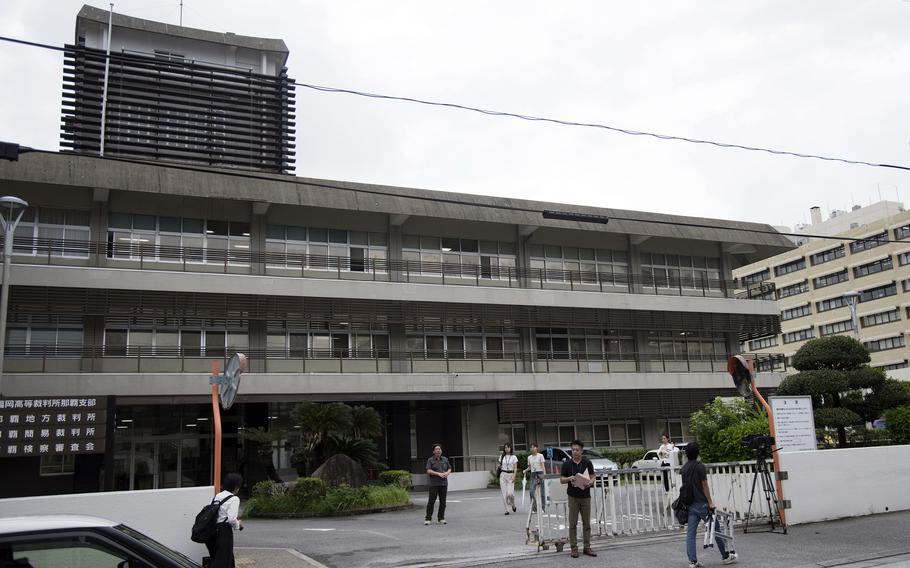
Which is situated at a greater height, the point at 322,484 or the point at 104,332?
the point at 104,332

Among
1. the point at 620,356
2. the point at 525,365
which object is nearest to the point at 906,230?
the point at 620,356

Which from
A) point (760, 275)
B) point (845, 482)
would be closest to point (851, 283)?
point (760, 275)

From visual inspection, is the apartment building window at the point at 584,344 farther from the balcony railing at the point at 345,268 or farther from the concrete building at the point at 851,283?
the concrete building at the point at 851,283

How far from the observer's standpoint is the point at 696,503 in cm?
1029

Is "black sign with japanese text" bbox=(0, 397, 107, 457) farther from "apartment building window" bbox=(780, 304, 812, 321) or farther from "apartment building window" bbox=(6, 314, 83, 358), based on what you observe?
"apartment building window" bbox=(780, 304, 812, 321)

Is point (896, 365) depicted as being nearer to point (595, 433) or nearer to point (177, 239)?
point (595, 433)

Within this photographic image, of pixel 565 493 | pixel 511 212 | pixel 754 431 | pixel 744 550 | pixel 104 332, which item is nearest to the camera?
pixel 744 550

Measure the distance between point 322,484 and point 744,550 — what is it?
39.5 ft

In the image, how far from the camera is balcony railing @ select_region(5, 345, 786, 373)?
86.9ft

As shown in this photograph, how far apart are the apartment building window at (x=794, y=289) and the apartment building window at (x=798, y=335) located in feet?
11.7

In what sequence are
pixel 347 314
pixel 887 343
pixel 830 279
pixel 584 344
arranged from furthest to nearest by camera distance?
pixel 830 279 < pixel 887 343 < pixel 584 344 < pixel 347 314

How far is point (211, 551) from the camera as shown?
852 centimetres

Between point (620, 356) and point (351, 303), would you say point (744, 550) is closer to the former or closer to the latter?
point (351, 303)

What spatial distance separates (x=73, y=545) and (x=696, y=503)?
819cm
